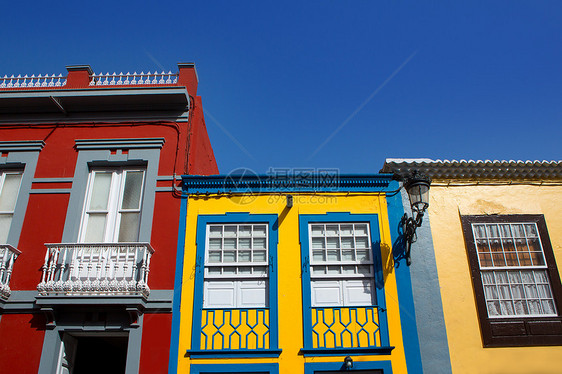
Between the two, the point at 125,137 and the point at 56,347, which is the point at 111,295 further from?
the point at 125,137

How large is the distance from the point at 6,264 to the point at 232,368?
460 centimetres

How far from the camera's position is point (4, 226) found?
30.3ft

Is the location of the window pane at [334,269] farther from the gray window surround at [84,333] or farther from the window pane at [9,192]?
the window pane at [9,192]

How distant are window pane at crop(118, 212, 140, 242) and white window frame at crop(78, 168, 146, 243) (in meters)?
0.06

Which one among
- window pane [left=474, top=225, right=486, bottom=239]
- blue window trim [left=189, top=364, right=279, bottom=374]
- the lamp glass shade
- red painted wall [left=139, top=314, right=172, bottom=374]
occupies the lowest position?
blue window trim [left=189, top=364, right=279, bottom=374]

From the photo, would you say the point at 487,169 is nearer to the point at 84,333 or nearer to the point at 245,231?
the point at 245,231

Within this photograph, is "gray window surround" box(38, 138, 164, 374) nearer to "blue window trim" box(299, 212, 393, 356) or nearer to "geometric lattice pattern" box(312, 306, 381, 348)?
"blue window trim" box(299, 212, 393, 356)

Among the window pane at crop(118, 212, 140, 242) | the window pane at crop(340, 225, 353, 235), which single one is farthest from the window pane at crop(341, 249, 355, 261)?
the window pane at crop(118, 212, 140, 242)

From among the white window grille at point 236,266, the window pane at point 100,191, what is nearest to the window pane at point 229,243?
the white window grille at point 236,266

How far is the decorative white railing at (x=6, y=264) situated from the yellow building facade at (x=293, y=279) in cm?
305

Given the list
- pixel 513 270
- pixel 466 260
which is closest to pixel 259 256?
pixel 466 260

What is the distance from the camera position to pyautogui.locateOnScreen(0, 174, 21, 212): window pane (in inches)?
371

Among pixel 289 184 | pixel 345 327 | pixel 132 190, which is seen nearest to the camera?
pixel 345 327

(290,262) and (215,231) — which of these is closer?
(290,262)
